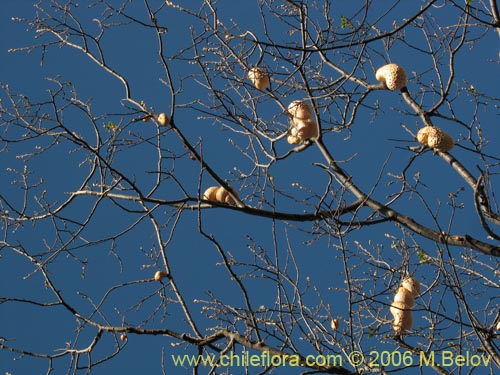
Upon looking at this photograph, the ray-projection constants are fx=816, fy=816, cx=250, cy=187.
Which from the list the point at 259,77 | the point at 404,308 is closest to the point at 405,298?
the point at 404,308

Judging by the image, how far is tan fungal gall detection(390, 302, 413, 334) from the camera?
5195 millimetres

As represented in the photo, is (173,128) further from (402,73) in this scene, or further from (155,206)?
(402,73)

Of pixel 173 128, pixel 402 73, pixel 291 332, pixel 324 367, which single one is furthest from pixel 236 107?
pixel 324 367

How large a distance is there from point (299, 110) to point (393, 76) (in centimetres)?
69

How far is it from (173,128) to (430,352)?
2083 mm

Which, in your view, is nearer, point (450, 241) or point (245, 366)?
point (245, 366)

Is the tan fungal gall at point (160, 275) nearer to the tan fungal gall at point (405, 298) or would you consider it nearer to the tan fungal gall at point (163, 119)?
the tan fungal gall at point (163, 119)

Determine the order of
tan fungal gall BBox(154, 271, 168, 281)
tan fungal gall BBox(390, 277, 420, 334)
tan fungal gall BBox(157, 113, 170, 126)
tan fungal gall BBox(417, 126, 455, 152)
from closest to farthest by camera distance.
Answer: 1. tan fungal gall BBox(157, 113, 170, 126)
2. tan fungal gall BBox(417, 126, 455, 152)
3. tan fungal gall BBox(390, 277, 420, 334)
4. tan fungal gall BBox(154, 271, 168, 281)

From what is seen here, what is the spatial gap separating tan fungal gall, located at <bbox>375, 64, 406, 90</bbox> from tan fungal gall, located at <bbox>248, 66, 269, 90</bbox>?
2.66 feet

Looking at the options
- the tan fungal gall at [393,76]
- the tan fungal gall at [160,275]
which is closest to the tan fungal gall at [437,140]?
the tan fungal gall at [393,76]

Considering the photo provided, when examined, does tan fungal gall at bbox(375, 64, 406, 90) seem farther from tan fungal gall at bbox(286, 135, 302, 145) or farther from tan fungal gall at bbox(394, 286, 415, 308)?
tan fungal gall at bbox(394, 286, 415, 308)

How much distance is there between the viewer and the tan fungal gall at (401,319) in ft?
17.0

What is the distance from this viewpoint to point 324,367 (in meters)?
4.55

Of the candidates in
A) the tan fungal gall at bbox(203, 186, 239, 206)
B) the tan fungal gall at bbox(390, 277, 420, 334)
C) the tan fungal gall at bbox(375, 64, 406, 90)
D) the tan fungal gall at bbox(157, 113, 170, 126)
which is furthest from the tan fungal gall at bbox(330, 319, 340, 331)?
the tan fungal gall at bbox(157, 113, 170, 126)
